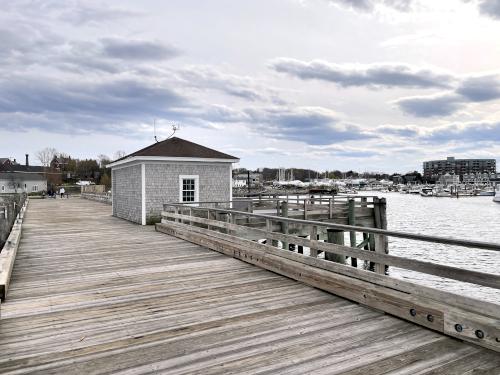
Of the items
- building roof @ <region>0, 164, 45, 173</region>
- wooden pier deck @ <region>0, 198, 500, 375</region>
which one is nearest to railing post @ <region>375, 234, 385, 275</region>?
wooden pier deck @ <region>0, 198, 500, 375</region>

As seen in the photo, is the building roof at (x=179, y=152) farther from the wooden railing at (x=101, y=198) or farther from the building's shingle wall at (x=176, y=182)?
the wooden railing at (x=101, y=198)

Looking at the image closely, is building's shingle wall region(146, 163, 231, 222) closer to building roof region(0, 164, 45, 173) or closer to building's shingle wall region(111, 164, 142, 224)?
building's shingle wall region(111, 164, 142, 224)

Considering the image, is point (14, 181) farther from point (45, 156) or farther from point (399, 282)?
point (399, 282)

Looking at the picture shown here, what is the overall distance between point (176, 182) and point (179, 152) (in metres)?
1.49

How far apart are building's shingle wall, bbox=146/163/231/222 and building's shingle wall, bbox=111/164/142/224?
24.4 inches

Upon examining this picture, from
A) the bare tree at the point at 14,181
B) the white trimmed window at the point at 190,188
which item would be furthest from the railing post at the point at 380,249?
the bare tree at the point at 14,181

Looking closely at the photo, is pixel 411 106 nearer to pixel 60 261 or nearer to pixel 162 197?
pixel 162 197

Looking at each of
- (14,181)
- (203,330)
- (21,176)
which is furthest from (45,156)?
(203,330)

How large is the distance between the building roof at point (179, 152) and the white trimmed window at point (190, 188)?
1.10 m

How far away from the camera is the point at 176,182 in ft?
63.6

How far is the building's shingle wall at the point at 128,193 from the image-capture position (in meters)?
19.3

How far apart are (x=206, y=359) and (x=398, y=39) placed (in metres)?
18.5

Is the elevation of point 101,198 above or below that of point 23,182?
below

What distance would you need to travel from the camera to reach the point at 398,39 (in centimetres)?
1847
